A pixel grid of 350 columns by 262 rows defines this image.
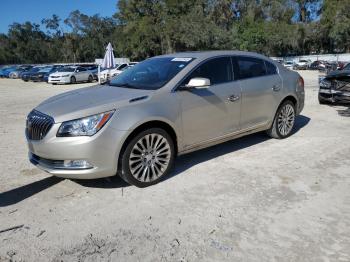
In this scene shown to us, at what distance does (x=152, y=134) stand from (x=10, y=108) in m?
9.63

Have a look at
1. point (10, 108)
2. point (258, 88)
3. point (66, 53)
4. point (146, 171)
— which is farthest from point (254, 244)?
point (66, 53)

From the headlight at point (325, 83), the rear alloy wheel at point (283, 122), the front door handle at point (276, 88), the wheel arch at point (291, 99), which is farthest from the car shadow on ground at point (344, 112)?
the front door handle at point (276, 88)

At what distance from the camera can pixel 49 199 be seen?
436 centimetres

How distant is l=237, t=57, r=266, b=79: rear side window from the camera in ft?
19.2

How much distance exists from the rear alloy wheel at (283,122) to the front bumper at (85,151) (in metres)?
3.43

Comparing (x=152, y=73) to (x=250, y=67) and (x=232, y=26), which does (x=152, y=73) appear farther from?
(x=232, y=26)

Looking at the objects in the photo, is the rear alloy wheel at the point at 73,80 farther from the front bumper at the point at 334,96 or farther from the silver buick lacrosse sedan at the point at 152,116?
the silver buick lacrosse sedan at the point at 152,116

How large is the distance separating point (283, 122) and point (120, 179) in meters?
3.48

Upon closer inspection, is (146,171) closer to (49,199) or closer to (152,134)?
(152,134)

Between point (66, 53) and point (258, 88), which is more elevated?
point (66, 53)

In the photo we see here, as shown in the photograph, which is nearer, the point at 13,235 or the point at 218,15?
the point at 13,235

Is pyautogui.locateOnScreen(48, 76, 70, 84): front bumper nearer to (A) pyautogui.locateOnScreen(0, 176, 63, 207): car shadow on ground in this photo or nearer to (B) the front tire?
(B) the front tire

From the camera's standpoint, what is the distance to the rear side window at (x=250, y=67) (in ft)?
19.2

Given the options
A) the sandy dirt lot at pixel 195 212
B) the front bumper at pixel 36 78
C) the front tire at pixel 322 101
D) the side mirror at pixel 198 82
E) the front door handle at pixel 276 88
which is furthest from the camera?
the front bumper at pixel 36 78
